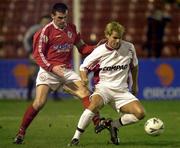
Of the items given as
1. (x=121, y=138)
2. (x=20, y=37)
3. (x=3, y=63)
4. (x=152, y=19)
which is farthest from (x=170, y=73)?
(x=121, y=138)

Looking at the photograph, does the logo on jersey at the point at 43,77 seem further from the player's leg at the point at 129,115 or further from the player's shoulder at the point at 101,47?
the player's leg at the point at 129,115

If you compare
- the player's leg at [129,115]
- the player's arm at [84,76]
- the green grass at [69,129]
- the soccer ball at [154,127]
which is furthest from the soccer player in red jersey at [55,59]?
the soccer ball at [154,127]

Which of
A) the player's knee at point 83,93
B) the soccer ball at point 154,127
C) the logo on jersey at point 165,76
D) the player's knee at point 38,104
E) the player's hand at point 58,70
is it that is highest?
the player's hand at point 58,70

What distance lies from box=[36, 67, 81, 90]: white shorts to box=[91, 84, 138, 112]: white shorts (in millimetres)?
857

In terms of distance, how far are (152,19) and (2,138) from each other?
12.2 meters

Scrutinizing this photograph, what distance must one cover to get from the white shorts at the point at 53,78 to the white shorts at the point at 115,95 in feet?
2.81

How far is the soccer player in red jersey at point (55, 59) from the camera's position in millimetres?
11844

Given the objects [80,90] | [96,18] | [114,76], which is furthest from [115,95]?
[96,18]

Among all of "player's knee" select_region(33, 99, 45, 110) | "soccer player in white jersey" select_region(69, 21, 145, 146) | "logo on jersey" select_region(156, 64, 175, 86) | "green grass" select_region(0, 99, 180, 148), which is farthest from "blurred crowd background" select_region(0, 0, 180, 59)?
"soccer player in white jersey" select_region(69, 21, 145, 146)

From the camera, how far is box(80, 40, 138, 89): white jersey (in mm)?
11383

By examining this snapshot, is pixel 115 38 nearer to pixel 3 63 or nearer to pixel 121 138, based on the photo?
pixel 121 138

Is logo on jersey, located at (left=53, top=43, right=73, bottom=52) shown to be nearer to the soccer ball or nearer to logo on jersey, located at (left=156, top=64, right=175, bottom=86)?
the soccer ball

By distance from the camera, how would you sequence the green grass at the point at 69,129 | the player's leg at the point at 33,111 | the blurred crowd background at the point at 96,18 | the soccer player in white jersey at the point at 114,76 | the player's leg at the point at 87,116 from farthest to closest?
the blurred crowd background at the point at 96,18 → the player's leg at the point at 33,111 → the green grass at the point at 69,129 → the soccer player in white jersey at the point at 114,76 → the player's leg at the point at 87,116

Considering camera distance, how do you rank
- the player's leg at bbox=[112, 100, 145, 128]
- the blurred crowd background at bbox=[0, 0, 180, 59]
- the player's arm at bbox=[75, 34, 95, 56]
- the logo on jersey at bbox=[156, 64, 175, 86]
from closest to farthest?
the player's leg at bbox=[112, 100, 145, 128] < the player's arm at bbox=[75, 34, 95, 56] < the logo on jersey at bbox=[156, 64, 175, 86] < the blurred crowd background at bbox=[0, 0, 180, 59]
